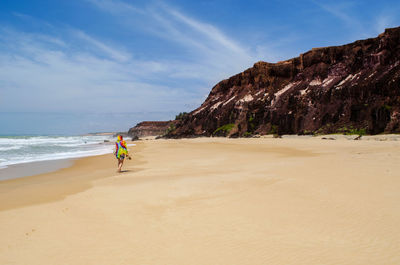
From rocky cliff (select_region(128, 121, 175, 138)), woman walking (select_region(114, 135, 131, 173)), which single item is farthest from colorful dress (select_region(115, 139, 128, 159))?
rocky cliff (select_region(128, 121, 175, 138))

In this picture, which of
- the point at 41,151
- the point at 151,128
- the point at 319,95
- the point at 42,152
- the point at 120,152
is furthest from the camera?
the point at 151,128

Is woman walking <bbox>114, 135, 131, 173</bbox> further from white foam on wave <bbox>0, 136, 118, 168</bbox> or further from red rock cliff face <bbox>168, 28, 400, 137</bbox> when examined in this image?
red rock cliff face <bbox>168, 28, 400, 137</bbox>

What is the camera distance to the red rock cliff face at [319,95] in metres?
26.9

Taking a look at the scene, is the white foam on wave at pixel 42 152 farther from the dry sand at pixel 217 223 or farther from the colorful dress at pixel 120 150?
the dry sand at pixel 217 223

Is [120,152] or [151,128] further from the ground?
[151,128]

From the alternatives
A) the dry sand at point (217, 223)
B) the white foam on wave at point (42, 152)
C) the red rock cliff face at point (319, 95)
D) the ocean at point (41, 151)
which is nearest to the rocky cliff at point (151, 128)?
the red rock cliff face at point (319, 95)

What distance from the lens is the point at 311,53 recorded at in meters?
45.2

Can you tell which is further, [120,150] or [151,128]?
[151,128]

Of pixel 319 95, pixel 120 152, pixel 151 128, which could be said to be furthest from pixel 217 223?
pixel 151 128

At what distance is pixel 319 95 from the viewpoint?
1438 inches

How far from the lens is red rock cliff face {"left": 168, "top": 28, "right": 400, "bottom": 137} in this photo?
88.3ft

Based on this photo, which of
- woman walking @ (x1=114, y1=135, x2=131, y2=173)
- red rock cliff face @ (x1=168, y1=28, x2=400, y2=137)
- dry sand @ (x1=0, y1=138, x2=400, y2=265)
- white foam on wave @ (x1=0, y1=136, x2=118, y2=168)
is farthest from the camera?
red rock cliff face @ (x1=168, y1=28, x2=400, y2=137)

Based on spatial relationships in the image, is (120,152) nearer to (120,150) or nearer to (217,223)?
(120,150)

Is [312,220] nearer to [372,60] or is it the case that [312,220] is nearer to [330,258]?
[330,258]
